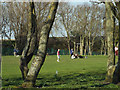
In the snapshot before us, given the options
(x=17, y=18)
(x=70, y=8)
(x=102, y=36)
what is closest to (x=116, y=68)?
(x=17, y=18)

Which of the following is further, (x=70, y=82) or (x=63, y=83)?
(x=70, y=82)

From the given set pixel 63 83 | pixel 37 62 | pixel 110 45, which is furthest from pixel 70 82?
pixel 37 62

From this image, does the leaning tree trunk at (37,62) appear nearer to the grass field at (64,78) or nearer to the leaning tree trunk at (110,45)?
the grass field at (64,78)

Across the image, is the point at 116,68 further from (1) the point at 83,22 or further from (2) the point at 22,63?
(1) the point at 83,22

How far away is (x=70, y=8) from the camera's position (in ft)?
212

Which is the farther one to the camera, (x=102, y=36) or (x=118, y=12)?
(x=102, y=36)

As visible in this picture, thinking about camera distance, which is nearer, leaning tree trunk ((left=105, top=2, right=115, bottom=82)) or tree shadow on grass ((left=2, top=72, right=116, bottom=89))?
tree shadow on grass ((left=2, top=72, right=116, bottom=89))

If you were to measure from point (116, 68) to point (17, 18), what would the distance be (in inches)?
1913

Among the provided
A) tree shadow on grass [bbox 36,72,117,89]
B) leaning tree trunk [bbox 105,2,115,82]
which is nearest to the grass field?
tree shadow on grass [bbox 36,72,117,89]

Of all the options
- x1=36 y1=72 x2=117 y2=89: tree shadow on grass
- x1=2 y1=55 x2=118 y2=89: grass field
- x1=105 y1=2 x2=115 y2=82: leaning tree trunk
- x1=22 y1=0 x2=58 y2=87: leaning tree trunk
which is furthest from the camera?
x1=105 y1=2 x2=115 y2=82: leaning tree trunk

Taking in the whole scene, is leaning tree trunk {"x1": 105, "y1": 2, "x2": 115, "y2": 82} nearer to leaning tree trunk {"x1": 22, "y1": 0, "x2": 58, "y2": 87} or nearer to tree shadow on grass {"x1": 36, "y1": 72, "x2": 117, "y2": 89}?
tree shadow on grass {"x1": 36, "y1": 72, "x2": 117, "y2": 89}

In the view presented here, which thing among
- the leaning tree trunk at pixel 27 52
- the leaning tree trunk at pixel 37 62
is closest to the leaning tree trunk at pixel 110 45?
the leaning tree trunk at pixel 27 52

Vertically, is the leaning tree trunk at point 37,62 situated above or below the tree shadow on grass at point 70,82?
above

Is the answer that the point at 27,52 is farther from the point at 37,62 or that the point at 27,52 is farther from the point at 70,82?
the point at 70,82
